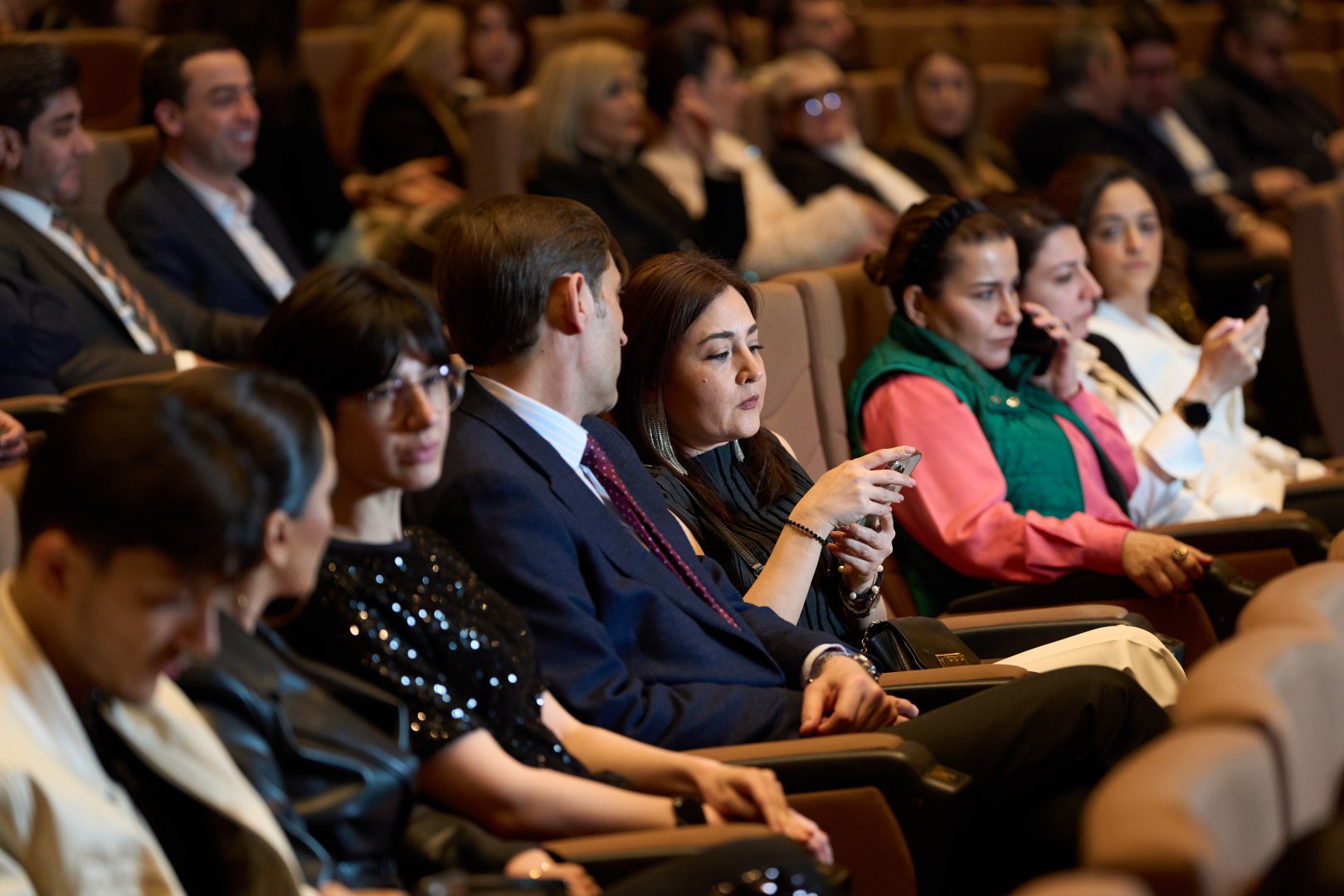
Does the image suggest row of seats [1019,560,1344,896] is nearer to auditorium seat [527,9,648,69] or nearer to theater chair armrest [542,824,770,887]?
theater chair armrest [542,824,770,887]

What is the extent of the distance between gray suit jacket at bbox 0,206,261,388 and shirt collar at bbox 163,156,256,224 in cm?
32

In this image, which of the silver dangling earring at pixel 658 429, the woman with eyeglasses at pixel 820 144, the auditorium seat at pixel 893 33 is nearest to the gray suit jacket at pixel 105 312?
the silver dangling earring at pixel 658 429

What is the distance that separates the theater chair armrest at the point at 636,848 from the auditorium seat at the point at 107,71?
3678 mm

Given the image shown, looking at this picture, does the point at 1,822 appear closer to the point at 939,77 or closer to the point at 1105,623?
the point at 1105,623

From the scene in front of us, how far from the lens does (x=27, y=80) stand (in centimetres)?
321

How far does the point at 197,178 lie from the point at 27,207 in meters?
0.70

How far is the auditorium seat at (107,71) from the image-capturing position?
4.62m

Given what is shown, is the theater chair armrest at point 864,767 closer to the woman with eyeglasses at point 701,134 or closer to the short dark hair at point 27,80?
the short dark hair at point 27,80

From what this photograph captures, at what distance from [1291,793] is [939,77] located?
4.32 metres

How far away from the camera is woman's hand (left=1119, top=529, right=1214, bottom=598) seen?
8.70 feet

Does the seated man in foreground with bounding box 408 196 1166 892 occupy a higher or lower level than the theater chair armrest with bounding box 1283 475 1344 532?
higher

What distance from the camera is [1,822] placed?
1.30m

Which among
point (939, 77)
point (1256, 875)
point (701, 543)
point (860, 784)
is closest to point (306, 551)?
point (860, 784)

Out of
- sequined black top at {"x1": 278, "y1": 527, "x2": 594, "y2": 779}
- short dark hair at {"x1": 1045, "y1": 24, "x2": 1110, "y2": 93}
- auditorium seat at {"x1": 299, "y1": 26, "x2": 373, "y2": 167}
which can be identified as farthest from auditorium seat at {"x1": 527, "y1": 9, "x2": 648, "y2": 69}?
sequined black top at {"x1": 278, "y1": 527, "x2": 594, "y2": 779}
